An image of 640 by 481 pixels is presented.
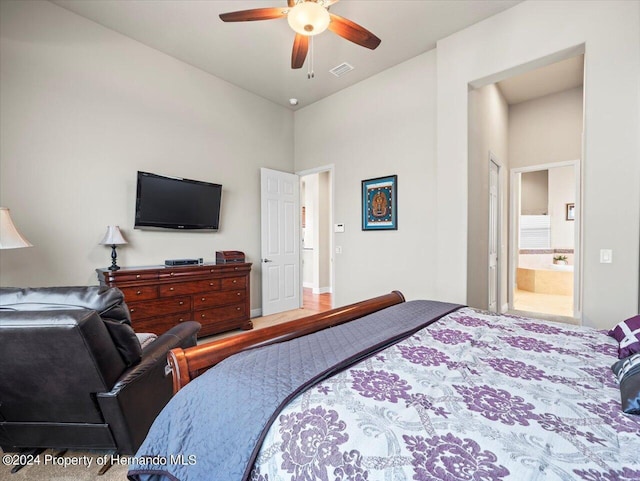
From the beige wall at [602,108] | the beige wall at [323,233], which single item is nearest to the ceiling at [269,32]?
the beige wall at [602,108]

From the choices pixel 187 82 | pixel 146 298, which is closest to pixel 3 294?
A: pixel 146 298

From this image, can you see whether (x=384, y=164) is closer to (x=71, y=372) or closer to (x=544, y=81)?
(x=544, y=81)

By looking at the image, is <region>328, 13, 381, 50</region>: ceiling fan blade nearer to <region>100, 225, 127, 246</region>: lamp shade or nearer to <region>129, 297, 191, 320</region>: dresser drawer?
<region>100, 225, 127, 246</region>: lamp shade

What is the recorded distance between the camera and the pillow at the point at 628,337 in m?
1.19

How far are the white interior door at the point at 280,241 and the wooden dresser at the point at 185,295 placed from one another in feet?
2.24

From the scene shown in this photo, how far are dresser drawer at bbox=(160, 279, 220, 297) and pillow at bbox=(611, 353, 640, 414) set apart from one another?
340cm

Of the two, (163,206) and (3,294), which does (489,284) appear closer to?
(163,206)

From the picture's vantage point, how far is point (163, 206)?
3.50 m

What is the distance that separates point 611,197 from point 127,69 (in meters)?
4.74

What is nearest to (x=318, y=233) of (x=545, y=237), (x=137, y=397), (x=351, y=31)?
(x=351, y=31)

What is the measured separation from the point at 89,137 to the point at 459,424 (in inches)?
152

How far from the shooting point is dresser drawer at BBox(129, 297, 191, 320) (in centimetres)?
294

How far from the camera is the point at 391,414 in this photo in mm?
852

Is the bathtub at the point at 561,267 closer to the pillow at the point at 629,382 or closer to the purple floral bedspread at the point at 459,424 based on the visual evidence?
the purple floral bedspread at the point at 459,424
